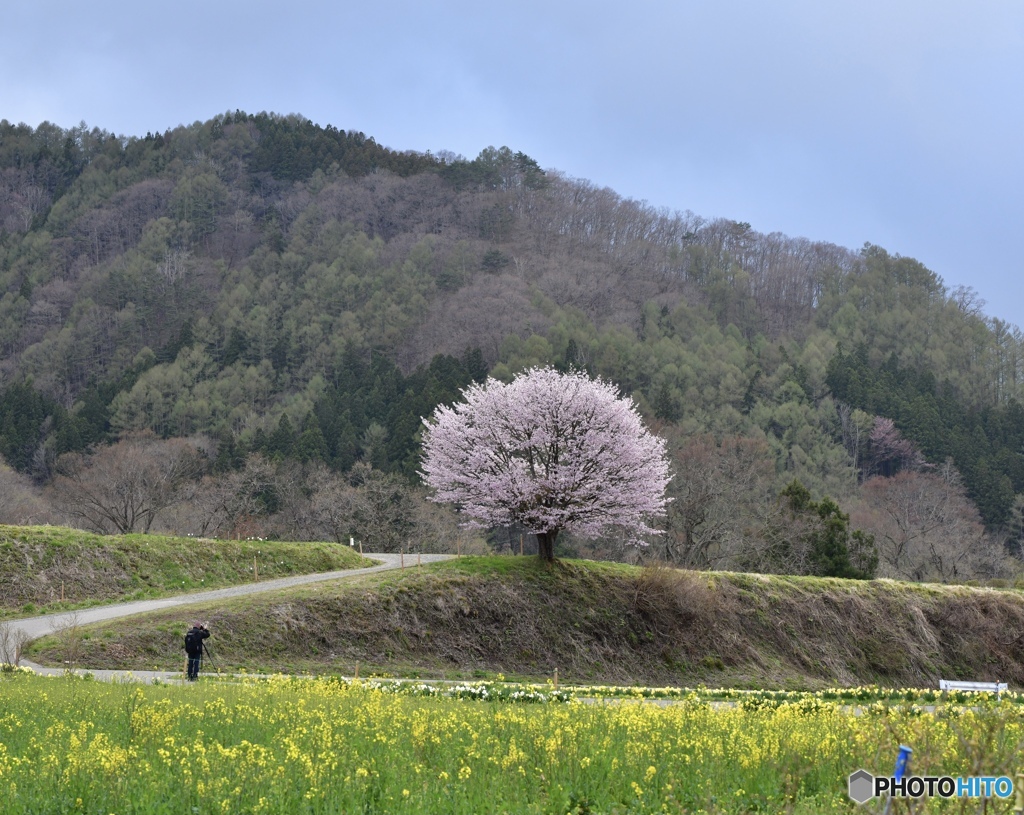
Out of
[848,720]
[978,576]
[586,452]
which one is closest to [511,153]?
[978,576]

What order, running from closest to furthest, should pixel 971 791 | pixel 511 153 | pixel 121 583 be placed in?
pixel 971 791 < pixel 121 583 < pixel 511 153

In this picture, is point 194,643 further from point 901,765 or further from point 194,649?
point 901,765

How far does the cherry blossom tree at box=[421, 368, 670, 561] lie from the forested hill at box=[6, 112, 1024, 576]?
18333 millimetres

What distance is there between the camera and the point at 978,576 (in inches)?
2484

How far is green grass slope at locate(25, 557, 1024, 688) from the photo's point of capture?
2628cm

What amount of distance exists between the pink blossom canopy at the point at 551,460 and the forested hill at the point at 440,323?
60.5 feet

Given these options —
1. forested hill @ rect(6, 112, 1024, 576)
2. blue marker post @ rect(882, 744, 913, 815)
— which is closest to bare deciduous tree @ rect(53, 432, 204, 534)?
forested hill @ rect(6, 112, 1024, 576)

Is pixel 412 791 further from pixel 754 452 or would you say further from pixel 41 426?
pixel 41 426

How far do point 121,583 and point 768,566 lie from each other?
33.4 metres
